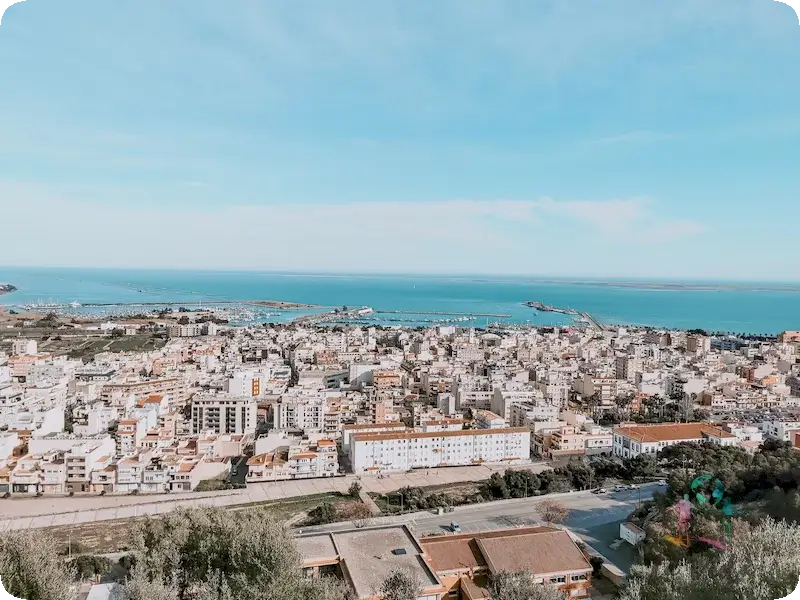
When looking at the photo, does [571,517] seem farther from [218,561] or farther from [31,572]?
[31,572]

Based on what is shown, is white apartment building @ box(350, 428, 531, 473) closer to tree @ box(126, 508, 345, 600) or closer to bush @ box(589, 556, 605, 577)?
bush @ box(589, 556, 605, 577)

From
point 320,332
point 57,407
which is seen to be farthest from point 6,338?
point 57,407

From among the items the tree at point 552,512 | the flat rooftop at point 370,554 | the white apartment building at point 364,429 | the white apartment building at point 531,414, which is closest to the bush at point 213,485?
the white apartment building at point 364,429

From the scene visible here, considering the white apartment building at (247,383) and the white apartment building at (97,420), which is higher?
the white apartment building at (247,383)

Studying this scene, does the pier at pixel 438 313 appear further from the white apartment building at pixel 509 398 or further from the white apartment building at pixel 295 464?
the white apartment building at pixel 295 464

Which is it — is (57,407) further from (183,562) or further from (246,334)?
(246,334)
